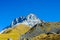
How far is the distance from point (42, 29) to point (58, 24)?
7.48 metres

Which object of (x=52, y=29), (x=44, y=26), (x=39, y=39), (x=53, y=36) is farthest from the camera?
(x=44, y=26)

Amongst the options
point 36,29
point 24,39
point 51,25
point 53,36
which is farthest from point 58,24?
point 53,36

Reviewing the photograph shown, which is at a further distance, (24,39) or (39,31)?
(39,31)

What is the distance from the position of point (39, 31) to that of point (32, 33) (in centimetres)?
326

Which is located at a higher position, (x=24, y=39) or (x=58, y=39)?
(x=24, y=39)

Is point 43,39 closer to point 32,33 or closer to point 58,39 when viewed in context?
point 58,39

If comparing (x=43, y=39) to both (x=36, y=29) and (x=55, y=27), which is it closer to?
(x=55, y=27)

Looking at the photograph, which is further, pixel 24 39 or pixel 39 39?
pixel 24 39

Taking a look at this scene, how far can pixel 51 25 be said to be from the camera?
107438mm

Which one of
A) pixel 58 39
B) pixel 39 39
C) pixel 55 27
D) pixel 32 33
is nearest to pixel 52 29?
pixel 55 27

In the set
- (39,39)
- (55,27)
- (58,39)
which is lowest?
(58,39)

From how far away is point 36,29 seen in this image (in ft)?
360

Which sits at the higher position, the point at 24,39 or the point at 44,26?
the point at 44,26

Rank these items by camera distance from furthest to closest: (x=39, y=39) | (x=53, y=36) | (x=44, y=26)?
(x=44, y=26)
(x=39, y=39)
(x=53, y=36)
